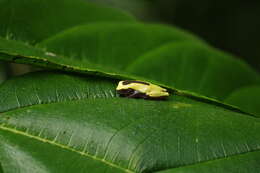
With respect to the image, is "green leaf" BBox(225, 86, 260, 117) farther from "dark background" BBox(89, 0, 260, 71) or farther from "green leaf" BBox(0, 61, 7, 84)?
"dark background" BBox(89, 0, 260, 71)

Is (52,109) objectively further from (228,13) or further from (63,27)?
(228,13)

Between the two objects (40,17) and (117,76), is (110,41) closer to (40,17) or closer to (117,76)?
(40,17)

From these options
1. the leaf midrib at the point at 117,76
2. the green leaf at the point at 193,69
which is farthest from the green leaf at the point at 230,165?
the green leaf at the point at 193,69

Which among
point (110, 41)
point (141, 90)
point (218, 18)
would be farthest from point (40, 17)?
point (218, 18)

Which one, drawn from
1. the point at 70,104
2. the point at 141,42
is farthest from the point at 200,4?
the point at 70,104

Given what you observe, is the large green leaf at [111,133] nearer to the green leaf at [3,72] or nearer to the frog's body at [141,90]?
the frog's body at [141,90]

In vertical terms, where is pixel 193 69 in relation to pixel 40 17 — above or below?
below

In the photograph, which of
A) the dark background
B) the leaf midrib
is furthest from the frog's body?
the dark background
